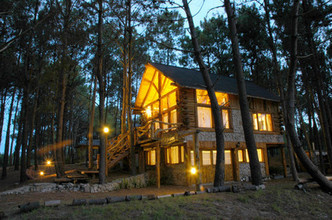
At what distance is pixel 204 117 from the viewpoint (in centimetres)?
1342

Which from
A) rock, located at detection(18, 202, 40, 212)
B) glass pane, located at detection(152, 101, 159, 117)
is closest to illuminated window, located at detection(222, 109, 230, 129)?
glass pane, located at detection(152, 101, 159, 117)

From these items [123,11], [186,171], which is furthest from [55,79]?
[186,171]

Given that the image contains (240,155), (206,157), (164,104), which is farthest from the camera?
(164,104)

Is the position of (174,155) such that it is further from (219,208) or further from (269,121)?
(219,208)

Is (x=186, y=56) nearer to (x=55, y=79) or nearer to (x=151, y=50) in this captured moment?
(x=151, y=50)

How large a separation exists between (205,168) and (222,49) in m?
15.3

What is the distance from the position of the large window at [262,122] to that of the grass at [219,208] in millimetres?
7328

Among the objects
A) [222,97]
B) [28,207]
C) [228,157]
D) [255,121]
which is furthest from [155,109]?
[28,207]

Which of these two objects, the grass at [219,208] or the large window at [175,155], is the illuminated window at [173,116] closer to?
the large window at [175,155]

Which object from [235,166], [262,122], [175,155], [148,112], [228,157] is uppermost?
[148,112]

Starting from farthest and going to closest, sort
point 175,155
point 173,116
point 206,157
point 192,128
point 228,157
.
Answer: point 173,116
point 228,157
point 175,155
point 206,157
point 192,128

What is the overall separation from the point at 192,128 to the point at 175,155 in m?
2.22

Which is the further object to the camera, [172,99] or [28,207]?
[172,99]

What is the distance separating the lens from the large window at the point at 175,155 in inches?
515
